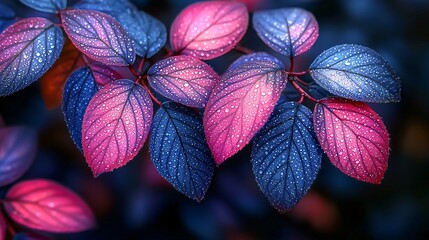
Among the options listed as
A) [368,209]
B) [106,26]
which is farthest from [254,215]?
[106,26]

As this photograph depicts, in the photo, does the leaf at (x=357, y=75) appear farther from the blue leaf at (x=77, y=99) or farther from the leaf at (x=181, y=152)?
the blue leaf at (x=77, y=99)

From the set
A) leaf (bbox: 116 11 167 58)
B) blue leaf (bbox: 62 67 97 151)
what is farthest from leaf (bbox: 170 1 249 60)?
blue leaf (bbox: 62 67 97 151)

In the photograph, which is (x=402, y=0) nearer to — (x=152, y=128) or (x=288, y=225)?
(x=288, y=225)

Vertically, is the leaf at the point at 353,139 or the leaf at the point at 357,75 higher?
the leaf at the point at 357,75

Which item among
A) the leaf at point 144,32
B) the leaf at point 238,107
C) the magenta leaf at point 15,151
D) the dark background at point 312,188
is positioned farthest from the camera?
the dark background at point 312,188

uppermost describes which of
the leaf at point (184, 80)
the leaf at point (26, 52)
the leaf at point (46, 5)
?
the leaf at point (46, 5)

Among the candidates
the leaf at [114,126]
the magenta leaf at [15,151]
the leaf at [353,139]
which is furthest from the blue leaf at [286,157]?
the magenta leaf at [15,151]

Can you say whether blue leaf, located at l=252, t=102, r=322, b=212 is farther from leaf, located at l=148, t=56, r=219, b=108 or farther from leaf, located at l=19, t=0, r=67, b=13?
leaf, located at l=19, t=0, r=67, b=13

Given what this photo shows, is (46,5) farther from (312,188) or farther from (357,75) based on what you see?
(312,188)
